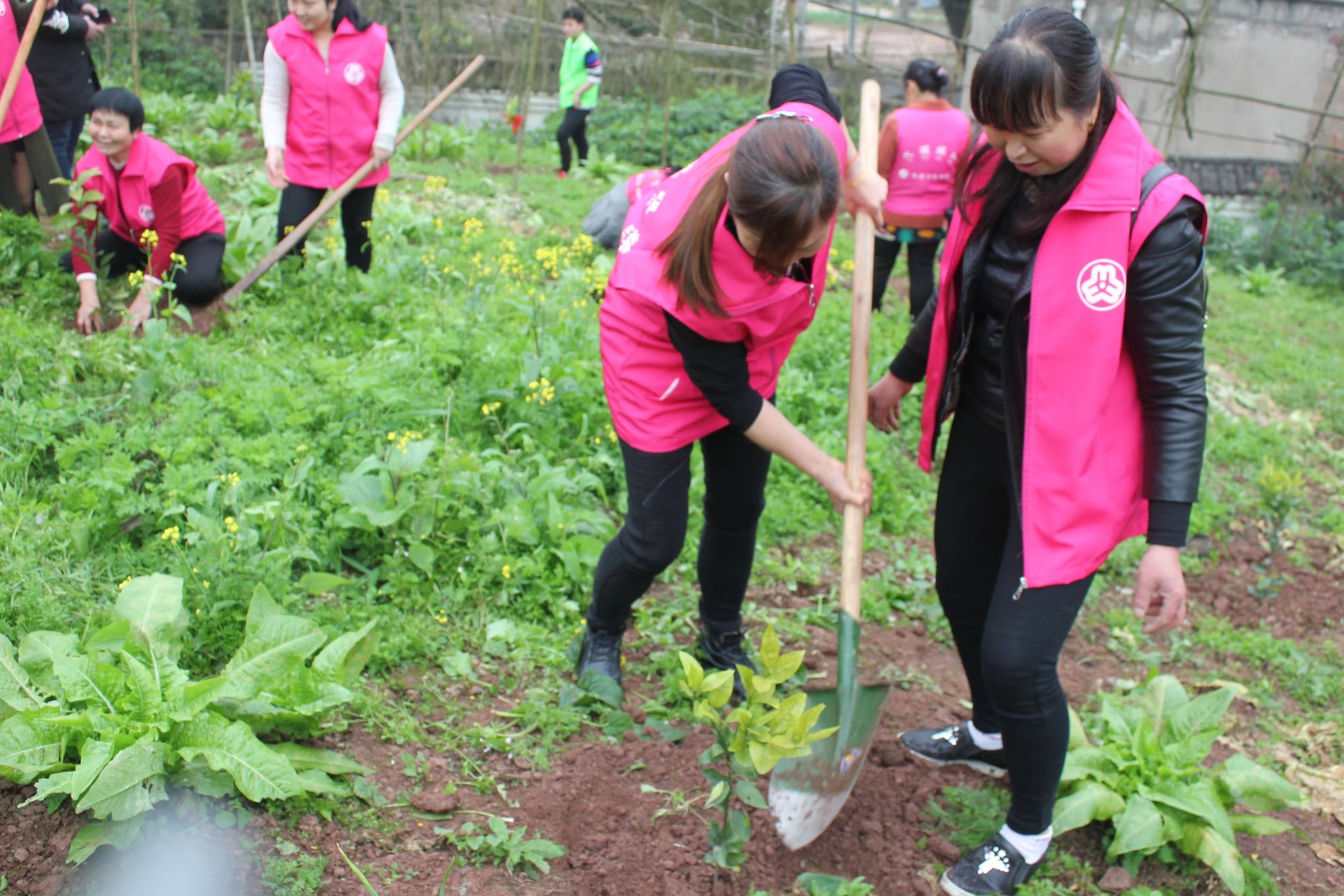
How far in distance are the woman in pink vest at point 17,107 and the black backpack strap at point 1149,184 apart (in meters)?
4.76

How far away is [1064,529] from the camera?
6.34 ft

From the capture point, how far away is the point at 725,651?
9.64ft

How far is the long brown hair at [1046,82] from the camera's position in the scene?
5.57 ft

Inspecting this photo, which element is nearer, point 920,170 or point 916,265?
point 920,170

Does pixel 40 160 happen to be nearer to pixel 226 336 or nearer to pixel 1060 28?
pixel 226 336

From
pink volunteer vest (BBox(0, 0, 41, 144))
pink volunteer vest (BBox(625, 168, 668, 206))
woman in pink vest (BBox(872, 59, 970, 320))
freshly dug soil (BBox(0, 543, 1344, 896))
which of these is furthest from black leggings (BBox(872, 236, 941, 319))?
pink volunteer vest (BBox(0, 0, 41, 144))

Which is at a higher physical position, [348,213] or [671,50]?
[671,50]

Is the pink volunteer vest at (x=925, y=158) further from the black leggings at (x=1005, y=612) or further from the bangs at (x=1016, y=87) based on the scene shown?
the bangs at (x=1016, y=87)

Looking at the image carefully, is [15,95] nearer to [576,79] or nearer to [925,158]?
[925,158]

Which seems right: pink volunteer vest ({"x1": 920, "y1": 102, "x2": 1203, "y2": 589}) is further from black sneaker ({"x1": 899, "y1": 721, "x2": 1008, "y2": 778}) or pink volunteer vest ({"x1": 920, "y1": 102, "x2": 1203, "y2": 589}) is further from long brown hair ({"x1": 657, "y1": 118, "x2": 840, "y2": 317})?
black sneaker ({"x1": 899, "y1": 721, "x2": 1008, "y2": 778})

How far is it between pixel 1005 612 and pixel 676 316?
893 mm

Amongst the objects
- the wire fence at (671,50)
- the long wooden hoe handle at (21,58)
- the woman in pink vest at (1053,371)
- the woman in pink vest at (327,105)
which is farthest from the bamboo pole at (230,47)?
the woman in pink vest at (1053,371)

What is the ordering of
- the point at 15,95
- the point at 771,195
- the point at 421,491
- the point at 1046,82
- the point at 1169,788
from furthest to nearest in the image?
the point at 15,95 → the point at 421,491 → the point at 1169,788 → the point at 771,195 → the point at 1046,82

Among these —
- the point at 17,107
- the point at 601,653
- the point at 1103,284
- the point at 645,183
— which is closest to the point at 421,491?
the point at 601,653
